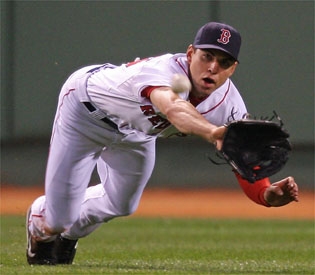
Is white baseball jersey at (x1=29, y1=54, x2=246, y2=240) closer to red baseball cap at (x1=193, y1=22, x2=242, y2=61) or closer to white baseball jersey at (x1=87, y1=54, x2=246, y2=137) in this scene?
white baseball jersey at (x1=87, y1=54, x2=246, y2=137)

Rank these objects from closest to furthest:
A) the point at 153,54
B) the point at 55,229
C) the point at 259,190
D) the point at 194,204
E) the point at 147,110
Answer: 1. the point at 147,110
2. the point at 259,190
3. the point at 55,229
4. the point at 194,204
5. the point at 153,54

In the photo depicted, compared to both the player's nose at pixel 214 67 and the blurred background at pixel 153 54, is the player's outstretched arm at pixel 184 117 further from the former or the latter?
the blurred background at pixel 153 54

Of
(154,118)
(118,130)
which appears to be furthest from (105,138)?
(154,118)

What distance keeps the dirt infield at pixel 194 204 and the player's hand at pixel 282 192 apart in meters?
7.14

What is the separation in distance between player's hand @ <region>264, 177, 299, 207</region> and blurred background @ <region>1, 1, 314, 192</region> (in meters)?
8.46

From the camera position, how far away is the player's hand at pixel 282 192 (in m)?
5.58

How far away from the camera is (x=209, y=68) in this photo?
18.1 feet

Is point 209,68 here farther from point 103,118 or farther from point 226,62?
point 103,118

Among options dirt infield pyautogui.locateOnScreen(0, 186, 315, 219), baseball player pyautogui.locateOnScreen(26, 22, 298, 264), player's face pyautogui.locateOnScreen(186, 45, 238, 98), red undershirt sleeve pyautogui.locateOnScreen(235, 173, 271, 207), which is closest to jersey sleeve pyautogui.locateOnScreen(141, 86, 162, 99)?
baseball player pyautogui.locateOnScreen(26, 22, 298, 264)

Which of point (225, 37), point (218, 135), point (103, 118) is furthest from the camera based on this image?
point (103, 118)

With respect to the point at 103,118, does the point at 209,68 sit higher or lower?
higher

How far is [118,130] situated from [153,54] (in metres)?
8.58

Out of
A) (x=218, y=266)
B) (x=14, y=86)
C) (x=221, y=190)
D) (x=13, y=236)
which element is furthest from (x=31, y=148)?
(x=218, y=266)

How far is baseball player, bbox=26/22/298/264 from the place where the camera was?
5527 millimetres
